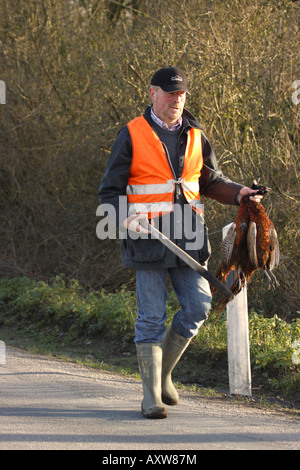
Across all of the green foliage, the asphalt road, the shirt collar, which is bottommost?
the asphalt road

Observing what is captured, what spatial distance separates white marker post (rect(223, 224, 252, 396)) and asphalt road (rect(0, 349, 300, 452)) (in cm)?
28

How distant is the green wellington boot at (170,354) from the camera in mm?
5195

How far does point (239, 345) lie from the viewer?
19.1 ft

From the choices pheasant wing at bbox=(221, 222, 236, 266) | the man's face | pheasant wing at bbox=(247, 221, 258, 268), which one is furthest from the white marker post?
the man's face

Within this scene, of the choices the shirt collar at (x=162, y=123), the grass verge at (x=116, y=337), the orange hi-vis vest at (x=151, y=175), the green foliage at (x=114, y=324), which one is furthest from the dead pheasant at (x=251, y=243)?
the grass verge at (x=116, y=337)

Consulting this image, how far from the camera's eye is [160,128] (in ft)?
16.5

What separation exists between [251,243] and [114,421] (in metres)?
1.43

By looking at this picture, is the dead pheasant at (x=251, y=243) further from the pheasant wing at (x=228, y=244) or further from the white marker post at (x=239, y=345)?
the white marker post at (x=239, y=345)

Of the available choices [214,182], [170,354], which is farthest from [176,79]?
[170,354]

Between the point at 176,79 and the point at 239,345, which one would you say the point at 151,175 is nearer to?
the point at 176,79

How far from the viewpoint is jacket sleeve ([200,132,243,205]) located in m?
5.25

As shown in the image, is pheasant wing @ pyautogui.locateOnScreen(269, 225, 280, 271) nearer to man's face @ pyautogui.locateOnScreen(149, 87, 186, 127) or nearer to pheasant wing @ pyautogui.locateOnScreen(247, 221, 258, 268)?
pheasant wing @ pyautogui.locateOnScreen(247, 221, 258, 268)

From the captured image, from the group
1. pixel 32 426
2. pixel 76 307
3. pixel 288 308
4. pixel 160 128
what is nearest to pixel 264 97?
pixel 288 308
